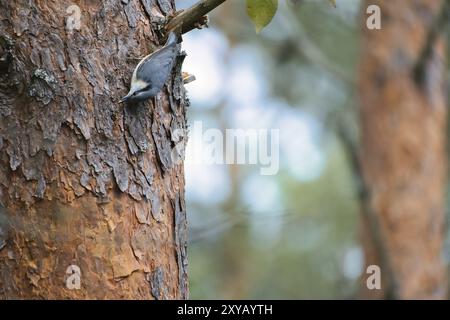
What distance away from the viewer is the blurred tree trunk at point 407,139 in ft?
13.6

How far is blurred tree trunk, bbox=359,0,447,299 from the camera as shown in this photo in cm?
414

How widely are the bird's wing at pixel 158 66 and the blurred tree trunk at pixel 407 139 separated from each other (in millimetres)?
2553

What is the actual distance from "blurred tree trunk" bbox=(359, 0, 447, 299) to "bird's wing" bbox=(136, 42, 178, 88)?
101 inches

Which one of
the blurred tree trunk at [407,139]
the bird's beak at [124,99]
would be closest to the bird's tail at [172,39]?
the bird's beak at [124,99]

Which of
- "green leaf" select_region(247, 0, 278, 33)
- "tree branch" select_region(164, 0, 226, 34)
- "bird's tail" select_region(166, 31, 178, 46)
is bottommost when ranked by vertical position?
"bird's tail" select_region(166, 31, 178, 46)

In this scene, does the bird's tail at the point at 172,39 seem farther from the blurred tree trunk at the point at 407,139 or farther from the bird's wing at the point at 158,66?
the blurred tree trunk at the point at 407,139

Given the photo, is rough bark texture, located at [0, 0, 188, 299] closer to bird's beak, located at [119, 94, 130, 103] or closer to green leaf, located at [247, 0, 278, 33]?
bird's beak, located at [119, 94, 130, 103]

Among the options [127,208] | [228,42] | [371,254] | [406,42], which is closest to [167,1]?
[127,208]

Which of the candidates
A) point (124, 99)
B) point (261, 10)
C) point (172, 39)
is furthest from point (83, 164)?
point (261, 10)

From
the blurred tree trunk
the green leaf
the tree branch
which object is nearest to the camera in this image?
the green leaf

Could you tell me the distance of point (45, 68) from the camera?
1570 millimetres

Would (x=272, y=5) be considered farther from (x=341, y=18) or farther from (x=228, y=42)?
(x=228, y=42)

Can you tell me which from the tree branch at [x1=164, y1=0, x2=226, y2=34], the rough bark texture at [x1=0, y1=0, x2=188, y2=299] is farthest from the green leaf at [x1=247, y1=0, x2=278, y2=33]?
the rough bark texture at [x1=0, y1=0, x2=188, y2=299]

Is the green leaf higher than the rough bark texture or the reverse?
higher
